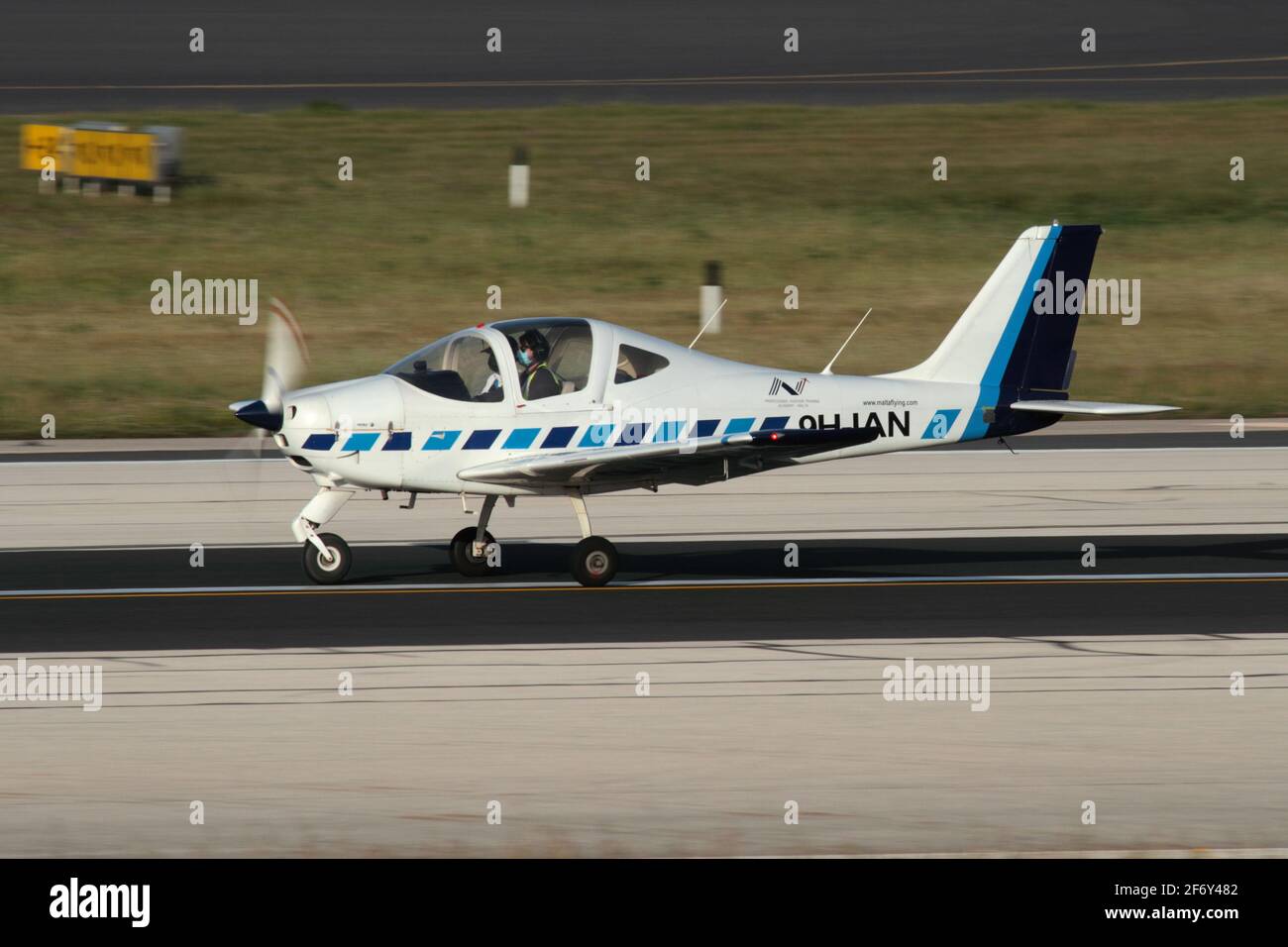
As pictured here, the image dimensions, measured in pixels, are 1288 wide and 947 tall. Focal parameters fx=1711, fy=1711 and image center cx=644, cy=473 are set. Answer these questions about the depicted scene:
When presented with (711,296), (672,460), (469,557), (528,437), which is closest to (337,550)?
(469,557)

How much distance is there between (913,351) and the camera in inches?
1190

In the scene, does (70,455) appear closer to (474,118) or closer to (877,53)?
(474,118)

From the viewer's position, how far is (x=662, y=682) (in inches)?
454

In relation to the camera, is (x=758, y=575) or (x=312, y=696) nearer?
(x=312, y=696)

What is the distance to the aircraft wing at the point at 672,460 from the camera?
1385 cm

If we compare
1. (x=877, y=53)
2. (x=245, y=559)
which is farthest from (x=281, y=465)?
(x=877, y=53)

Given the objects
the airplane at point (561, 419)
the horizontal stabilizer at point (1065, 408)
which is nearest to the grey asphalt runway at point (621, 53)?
the horizontal stabilizer at point (1065, 408)

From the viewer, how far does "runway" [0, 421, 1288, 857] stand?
8781 mm

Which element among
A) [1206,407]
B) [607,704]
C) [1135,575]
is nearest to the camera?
[607,704]

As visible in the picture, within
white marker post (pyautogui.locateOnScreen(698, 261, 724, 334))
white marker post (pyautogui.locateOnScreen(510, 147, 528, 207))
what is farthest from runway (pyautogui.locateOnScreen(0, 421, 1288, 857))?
white marker post (pyautogui.locateOnScreen(510, 147, 528, 207))

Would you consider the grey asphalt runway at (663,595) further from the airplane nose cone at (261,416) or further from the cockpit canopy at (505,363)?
the cockpit canopy at (505,363)

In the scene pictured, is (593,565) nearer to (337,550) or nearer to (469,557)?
(469,557)

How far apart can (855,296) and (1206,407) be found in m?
8.24

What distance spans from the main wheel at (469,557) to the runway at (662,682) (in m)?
0.24
